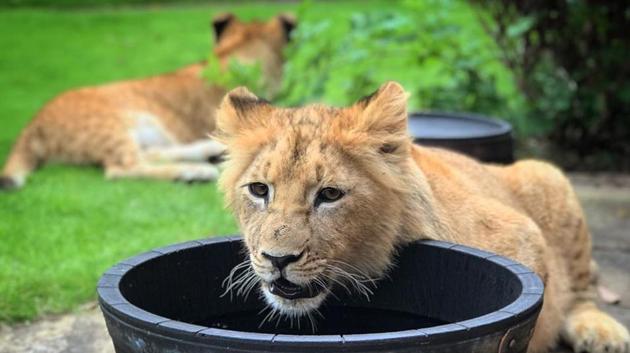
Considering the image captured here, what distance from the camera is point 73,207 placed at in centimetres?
687

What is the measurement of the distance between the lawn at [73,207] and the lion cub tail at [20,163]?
3.7 inches

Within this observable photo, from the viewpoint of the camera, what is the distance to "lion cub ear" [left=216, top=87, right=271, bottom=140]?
144 inches

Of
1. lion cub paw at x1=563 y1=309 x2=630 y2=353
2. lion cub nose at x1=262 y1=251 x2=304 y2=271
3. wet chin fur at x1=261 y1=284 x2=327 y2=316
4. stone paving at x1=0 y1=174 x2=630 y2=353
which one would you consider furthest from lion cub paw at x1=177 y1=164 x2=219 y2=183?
lion cub nose at x1=262 y1=251 x2=304 y2=271

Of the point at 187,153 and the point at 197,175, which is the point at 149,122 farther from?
the point at 197,175

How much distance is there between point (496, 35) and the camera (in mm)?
8984

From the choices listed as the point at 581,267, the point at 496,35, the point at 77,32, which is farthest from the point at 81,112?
the point at 77,32

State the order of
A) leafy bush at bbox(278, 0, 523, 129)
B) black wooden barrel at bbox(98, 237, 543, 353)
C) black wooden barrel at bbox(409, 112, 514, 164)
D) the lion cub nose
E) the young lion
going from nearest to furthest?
black wooden barrel at bbox(98, 237, 543, 353) < the lion cub nose < black wooden barrel at bbox(409, 112, 514, 164) < leafy bush at bbox(278, 0, 523, 129) < the young lion

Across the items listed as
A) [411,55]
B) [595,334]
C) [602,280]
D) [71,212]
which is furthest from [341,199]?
[411,55]

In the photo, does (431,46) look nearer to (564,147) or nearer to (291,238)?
(564,147)

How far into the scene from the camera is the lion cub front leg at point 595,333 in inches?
173

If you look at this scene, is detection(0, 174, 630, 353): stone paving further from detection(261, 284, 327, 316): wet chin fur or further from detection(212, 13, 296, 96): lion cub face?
detection(212, 13, 296, 96): lion cub face

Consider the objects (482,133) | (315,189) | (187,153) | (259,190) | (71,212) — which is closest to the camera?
(315,189)

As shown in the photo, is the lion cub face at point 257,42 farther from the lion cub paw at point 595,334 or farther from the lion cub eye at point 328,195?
the lion cub eye at point 328,195

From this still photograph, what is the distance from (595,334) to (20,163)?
5.30 metres
